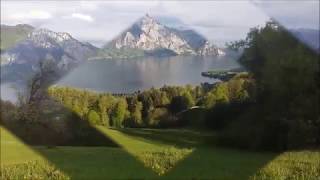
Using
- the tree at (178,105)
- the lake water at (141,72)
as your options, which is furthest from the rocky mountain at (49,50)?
the tree at (178,105)

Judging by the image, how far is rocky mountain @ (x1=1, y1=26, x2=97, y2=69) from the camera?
15.0ft

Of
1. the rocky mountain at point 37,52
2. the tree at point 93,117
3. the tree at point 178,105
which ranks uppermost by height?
the rocky mountain at point 37,52

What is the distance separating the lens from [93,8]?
4.39 metres

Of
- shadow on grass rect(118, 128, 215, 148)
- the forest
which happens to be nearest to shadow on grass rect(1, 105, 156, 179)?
the forest

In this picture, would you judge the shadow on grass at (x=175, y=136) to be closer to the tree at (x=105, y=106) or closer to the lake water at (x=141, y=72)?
the tree at (x=105, y=106)

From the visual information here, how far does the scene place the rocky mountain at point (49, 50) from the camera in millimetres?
4566

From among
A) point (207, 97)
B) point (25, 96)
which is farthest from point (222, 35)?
point (25, 96)

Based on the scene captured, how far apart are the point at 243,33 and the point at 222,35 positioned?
0.56 ft

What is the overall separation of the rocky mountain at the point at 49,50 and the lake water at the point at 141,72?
0.35 feet

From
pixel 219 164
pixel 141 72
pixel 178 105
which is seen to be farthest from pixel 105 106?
pixel 219 164

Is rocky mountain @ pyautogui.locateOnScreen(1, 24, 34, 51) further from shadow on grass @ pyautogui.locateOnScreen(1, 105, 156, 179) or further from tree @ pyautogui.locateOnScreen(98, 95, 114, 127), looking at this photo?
shadow on grass @ pyautogui.locateOnScreen(1, 105, 156, 179)

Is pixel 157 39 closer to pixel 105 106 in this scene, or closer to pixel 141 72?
pixel 141 72

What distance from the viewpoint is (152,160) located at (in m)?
5.31

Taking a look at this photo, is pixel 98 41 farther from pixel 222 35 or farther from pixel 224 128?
pixel 224 128
